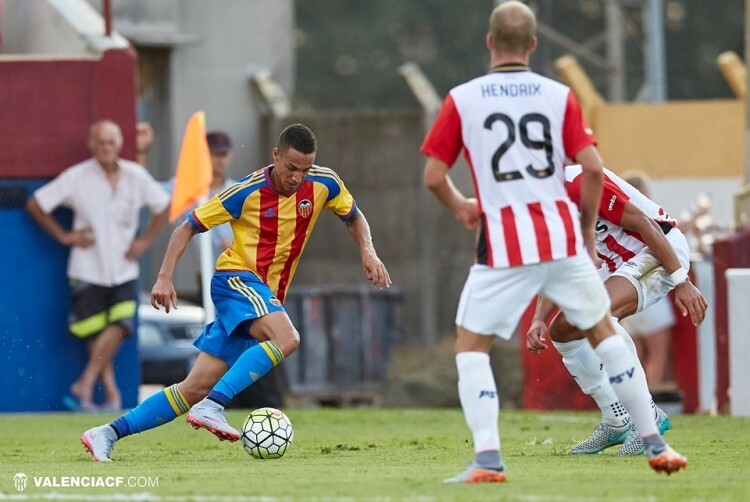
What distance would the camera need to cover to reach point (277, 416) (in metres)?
10.2

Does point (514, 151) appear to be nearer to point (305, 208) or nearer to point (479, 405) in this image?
point (479, 405)

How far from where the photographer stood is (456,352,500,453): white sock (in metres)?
7.91

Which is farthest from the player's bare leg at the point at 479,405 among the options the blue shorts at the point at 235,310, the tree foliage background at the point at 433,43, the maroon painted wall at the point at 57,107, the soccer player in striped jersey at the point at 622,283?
the tree foliage background at the point at 433,43

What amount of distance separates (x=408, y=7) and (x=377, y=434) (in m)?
37.4

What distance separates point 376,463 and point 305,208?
5.31ft

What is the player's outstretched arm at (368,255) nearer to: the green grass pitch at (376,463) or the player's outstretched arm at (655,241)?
the green grass pitch at (376,463)

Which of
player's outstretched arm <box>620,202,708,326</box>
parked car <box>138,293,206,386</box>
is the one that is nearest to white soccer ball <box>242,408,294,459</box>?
player's outstretched arm <box>620,202,708,326</box>

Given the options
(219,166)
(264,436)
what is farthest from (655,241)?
(219,166)

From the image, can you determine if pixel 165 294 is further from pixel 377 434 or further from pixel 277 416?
pixel 377 434

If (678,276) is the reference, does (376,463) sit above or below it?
below

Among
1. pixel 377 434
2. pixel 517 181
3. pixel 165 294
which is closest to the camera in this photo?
pixel 517 181

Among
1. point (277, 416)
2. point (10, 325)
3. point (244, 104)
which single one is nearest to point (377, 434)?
point (277, 416)

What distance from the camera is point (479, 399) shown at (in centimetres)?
793

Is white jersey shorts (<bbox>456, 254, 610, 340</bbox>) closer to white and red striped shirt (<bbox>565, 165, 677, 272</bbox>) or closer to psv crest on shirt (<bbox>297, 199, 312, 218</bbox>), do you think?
white and red striped shirt (<bbox>565, 165, 677, 272</bbox>)
